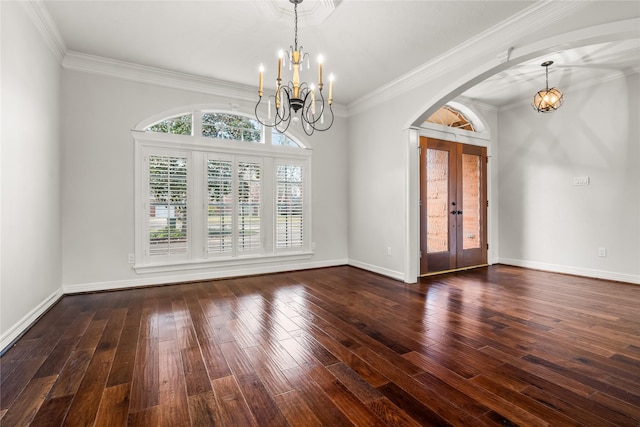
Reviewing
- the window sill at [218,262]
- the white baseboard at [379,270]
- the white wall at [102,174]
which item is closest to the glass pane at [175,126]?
the white wall at [102,174]

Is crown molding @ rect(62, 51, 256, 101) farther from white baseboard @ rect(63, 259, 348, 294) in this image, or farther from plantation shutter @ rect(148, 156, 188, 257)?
white baseboard @ rect(63, 259, 348, 294)

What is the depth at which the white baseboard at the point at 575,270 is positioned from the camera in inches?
168

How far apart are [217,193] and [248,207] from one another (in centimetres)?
51

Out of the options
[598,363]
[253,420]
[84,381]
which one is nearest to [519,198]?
[598,363]

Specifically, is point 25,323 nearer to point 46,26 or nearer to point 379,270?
point 46,26

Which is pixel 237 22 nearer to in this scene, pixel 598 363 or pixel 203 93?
pixel 203 93

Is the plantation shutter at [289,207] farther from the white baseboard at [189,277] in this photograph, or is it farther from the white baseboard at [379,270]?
the white baseboard at [379,270]

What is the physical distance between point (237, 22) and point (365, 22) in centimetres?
128

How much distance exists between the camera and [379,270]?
4.92 m

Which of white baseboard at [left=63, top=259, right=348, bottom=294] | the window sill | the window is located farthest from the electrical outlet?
the window sill

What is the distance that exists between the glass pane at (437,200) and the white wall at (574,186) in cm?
157

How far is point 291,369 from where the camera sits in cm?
202

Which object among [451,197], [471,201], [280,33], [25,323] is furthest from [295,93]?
[471,201]

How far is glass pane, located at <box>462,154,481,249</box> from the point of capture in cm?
538
